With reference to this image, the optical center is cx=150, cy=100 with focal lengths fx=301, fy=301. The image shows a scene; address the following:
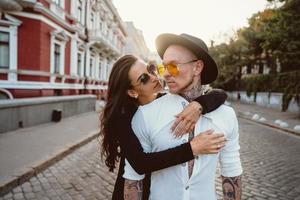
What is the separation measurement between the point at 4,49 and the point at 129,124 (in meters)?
14.8

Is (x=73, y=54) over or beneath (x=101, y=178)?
over

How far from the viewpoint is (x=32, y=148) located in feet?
25.0

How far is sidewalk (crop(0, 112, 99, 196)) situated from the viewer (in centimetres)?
543

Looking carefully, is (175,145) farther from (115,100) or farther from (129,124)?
(115,100)

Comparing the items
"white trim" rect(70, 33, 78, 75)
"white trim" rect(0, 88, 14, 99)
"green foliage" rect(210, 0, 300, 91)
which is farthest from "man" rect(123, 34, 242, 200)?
"white trim" rect(70, 33, 78, 75)

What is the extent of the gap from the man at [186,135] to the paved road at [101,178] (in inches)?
126

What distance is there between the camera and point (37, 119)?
12109 millimetres

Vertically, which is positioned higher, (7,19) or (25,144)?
(7,19)

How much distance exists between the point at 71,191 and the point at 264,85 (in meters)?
29.2

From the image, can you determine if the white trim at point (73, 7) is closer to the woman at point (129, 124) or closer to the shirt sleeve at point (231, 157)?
the woman at point (129, 124)

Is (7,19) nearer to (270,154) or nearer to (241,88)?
(270,154)

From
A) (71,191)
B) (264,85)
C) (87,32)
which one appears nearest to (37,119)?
(71,191)

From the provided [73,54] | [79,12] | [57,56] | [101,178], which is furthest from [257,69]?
[101,178]

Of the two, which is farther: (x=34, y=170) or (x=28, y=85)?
(x=28, y=85)
